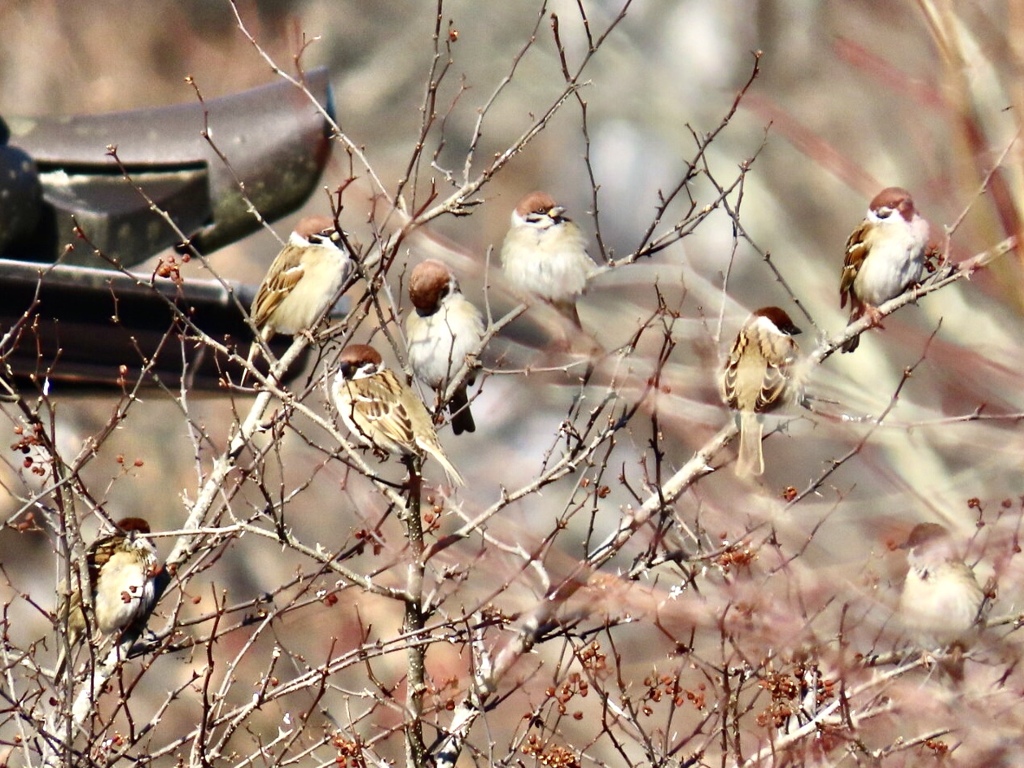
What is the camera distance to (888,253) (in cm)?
621

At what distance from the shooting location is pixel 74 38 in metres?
14.7

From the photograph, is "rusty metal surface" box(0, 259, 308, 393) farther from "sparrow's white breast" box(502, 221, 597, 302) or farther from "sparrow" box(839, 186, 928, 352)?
"sparrow" box(839, 186, 928, 352)

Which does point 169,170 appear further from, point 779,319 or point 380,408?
point 779,319

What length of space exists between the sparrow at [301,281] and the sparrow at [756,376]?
171cm

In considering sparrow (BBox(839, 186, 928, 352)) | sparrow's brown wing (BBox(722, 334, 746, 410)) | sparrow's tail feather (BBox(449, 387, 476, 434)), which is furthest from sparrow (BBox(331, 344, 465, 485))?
sparrow (BBox(839, 186, 928, 352))

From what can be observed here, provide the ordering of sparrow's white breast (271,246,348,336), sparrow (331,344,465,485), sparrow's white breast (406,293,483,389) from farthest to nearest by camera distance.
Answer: sparrow's white breast (271,246,348,336)
sparrow's white breast (406,293,483,389)
sparrow (331,344,465,485)

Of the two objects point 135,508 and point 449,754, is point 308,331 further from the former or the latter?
point 135,508

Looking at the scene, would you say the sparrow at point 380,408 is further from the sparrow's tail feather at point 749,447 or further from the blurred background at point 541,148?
the blurred background at point 541,148

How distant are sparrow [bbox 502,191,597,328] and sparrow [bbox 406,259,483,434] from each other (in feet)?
1.38

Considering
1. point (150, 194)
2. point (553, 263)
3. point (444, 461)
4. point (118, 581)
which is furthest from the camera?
point (150, 194)

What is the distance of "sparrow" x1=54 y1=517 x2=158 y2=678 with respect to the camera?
509 centimetres

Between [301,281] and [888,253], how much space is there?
8.01 ft

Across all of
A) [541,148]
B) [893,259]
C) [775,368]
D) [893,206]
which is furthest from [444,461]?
[541,148]

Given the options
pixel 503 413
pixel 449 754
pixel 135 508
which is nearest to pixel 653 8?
pixel 503 413
